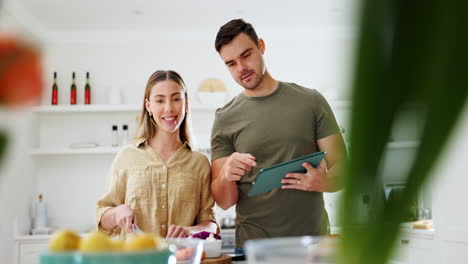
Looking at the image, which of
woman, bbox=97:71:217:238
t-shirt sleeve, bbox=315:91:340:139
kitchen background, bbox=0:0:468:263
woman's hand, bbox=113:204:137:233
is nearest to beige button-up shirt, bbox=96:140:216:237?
woman, bbox=97:71:217:238

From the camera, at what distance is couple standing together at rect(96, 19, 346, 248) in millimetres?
2205

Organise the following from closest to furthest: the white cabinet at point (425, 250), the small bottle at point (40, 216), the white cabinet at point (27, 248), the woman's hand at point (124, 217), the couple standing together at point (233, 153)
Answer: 1. the woman's hand at point (124, 217)
2. the couple standing together at point (233, 153)
3. the white cabinet at point (425, 250)
4. the white cabinet at point (27, 248)
5. the small bottle at point (40, 216)

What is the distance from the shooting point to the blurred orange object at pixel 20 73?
0.28ft

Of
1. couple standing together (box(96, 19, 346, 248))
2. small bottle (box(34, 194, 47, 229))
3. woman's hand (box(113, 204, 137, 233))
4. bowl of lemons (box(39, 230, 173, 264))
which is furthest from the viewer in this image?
small bottle (box(34, 194, 47, 229))

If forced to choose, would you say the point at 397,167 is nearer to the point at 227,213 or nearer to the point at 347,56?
the point at 347,56

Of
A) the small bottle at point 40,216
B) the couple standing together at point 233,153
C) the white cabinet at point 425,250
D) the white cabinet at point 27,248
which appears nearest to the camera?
the couple standing together at point 233,153

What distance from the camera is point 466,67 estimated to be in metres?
0.09

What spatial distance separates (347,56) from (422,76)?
0.01 m

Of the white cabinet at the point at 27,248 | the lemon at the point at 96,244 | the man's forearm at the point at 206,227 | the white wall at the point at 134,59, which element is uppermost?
the white wall at the point at 134,59

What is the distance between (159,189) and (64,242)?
146 cm

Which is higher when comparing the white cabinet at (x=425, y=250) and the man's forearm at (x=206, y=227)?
the man's forearm at (x=206, y=227)

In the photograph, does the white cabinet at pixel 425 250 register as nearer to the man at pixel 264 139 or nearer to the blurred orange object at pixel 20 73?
the man at pixel 264 139

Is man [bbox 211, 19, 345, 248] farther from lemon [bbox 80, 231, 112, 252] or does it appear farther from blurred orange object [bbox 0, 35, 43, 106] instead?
blurred orange object [bbox 0, 35, 43, 106]

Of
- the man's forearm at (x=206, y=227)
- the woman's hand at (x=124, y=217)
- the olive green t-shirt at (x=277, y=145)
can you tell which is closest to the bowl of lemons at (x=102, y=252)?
the woman's hand at (x=124, y=217)
